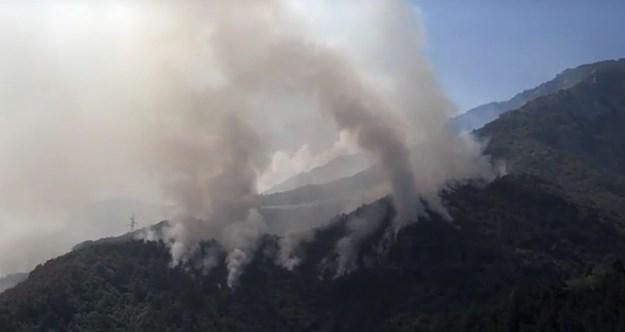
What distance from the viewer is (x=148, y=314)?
173m

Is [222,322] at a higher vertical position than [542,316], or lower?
higher

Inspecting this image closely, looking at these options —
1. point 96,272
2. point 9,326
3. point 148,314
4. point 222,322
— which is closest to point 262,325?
point 222,322

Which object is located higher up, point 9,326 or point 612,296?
point 9,326

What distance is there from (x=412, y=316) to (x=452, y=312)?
11.6m

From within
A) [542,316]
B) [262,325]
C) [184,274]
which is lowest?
[542,316]

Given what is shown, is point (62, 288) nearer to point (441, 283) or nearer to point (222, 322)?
point (222, 322)

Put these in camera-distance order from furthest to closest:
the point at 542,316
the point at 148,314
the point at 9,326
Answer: the point at 148,314 < the point at 9,326 < the point at 542,316

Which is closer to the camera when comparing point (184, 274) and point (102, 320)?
point (102, 320)

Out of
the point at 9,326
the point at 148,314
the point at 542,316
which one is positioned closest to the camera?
the point at 542,316

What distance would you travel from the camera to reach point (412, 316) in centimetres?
17912

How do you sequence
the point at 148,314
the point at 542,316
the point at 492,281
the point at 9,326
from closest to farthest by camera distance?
the point at 542,316 < the point at 9,326 < the point at 148,314 < the point at 492,281

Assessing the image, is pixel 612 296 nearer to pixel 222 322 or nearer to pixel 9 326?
pixel 222 322

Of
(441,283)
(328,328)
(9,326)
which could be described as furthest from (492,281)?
(9,326)

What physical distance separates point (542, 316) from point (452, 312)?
33.3m
